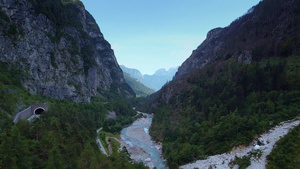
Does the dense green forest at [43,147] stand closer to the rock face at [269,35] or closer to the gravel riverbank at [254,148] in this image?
the gravel riverbank at [254,148]

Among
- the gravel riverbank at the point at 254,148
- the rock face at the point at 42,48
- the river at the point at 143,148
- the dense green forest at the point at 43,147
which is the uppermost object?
the rock face at the point at 42,48

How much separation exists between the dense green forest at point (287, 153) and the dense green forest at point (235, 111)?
6.57m

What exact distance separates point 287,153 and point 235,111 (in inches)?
756

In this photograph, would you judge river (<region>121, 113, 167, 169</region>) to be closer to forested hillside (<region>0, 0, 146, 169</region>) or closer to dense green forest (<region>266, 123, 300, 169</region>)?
forested hillside (<region>0, 0, 146, 169</region>)

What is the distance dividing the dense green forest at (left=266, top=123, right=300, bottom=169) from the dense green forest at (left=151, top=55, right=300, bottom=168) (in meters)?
6.57

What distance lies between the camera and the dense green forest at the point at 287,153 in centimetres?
2865

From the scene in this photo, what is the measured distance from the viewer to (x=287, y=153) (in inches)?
1212

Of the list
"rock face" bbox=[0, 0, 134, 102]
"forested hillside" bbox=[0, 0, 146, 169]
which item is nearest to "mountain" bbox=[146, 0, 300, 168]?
"forested hillside" bbox=[0, 0, 146, 169]

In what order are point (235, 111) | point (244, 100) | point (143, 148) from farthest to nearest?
point (143, 148), point (244, 100), point (235, 111)

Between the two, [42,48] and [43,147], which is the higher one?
[42,48]

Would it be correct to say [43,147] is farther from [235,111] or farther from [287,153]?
[235,111]

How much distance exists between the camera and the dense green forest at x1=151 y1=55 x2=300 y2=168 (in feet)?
138

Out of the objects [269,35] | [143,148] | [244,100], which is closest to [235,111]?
[244,100]

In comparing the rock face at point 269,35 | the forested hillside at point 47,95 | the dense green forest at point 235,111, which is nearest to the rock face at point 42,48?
the forested hillside at point 47,95
